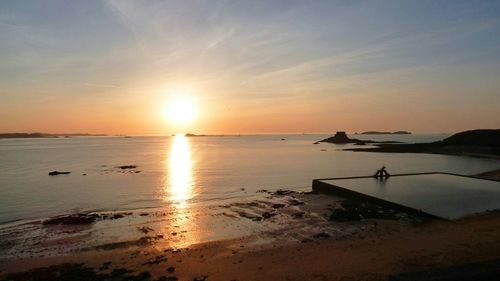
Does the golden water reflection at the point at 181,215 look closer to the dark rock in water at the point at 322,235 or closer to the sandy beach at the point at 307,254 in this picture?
the sandy beach at the point at 307,254

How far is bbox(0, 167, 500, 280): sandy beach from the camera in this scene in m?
12.2

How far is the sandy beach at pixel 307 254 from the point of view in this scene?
481 inches

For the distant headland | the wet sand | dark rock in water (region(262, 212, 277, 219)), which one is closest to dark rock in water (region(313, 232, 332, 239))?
the wet sand

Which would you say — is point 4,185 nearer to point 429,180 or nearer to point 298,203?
point 298,203

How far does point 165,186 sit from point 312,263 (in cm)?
2826

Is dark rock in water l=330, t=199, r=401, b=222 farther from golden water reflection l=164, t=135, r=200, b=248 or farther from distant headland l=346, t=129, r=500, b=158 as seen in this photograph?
distant headland l=346, t=129, r=500, b=158

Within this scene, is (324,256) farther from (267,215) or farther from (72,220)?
(72,220)

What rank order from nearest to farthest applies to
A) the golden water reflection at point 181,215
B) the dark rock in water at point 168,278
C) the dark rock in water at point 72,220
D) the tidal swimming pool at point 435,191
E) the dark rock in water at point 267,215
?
1. the dark rock in water at point 168,278
2. the golden water reflection at point 181,215
3. the tidal swimming pool at point 435,191
4. the dark rock in water at point 72,220
5. the dark rock in water at point 267,215

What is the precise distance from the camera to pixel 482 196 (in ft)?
80.8

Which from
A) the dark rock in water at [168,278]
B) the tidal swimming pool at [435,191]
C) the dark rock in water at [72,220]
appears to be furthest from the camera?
the dark rock in water at [72,220]

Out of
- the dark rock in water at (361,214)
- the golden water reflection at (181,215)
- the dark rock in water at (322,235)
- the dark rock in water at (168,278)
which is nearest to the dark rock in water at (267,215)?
the dark rock in water at (361,214)

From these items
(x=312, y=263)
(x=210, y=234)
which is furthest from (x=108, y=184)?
(x=312, y=263)

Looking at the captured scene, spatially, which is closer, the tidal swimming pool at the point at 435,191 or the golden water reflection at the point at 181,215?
the golden water reflection at the point at 181,215

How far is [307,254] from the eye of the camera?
14297 millimetres
